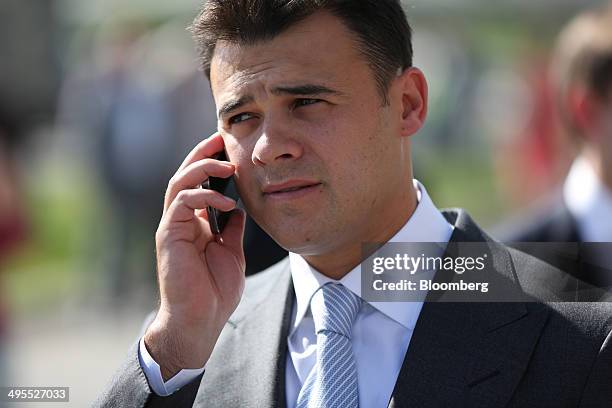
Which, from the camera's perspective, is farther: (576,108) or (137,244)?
(137,244)

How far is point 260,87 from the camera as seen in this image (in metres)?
3.11

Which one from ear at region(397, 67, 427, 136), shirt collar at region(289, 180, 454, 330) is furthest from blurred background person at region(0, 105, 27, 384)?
ear at region(397, 67, 427, 136)

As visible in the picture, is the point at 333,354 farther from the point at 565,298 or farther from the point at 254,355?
the point at 565,298

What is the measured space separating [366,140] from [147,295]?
8.36m

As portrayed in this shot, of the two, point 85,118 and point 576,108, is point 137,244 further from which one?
point 576,108

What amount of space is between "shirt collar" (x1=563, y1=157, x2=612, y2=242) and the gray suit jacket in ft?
5.18

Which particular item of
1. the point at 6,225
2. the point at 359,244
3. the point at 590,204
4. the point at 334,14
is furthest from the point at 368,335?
the point at 6,225

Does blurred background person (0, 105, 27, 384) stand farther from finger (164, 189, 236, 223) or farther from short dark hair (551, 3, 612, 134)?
short dark hair (551, 3, 612, 134)

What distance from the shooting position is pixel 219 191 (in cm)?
328

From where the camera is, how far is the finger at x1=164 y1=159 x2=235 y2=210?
322cm

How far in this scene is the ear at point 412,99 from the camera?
10.9ft

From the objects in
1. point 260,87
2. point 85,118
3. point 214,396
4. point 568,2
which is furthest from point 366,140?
point 568,2

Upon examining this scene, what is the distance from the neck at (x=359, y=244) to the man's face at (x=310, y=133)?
2.4 inches

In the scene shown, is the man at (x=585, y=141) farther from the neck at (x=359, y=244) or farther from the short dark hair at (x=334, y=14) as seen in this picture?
the short dark hair at (x=334, y=14)
